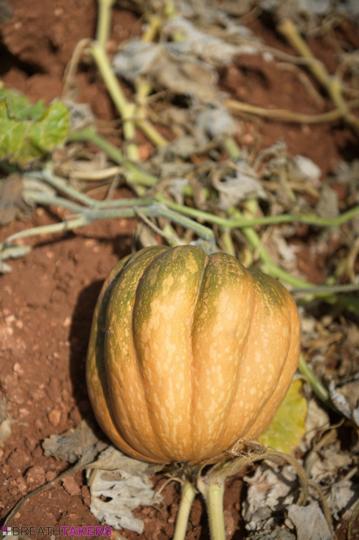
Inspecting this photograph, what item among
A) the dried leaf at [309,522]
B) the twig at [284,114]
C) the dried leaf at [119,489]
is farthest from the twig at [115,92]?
the dried leaf at [309,522]

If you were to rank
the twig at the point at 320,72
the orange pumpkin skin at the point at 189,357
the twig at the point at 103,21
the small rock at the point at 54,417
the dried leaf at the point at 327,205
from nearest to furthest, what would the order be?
the orange pumpkin skin at the point at 189,357, the small rock at the point at 54,417, the dried leaf at the point at 327,205, the twig at the point at 103,21, the twig at the point at 320,72

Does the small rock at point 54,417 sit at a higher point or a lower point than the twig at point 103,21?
lower

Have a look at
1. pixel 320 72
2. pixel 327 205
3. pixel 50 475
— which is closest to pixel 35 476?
pixel 50 475

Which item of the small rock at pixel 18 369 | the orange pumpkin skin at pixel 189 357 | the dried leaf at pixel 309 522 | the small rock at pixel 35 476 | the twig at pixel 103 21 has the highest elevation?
the twig at pixel 103 21

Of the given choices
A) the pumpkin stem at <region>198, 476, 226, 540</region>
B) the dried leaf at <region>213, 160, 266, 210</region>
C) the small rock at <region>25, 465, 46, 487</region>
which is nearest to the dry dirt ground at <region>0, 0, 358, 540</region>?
the small rock at <region>25, 465, 46, 487</region>

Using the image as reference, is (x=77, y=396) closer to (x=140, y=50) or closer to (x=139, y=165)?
(x=139, y=165)

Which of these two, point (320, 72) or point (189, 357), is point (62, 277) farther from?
point (320, 72)

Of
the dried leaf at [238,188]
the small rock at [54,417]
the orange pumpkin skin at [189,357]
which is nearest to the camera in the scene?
the orange pumpkin skin at [189,357]

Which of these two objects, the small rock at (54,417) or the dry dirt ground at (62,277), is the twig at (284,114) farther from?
the small rock at (54,417)

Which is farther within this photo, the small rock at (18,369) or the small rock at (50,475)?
the small rock at (18,369)
